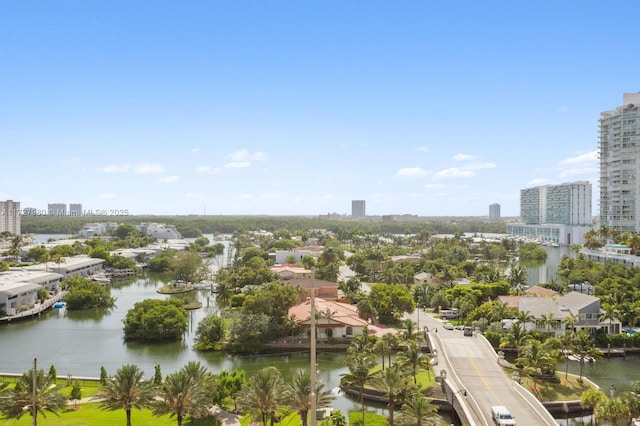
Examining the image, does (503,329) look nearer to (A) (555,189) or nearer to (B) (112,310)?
(B) (112,310)

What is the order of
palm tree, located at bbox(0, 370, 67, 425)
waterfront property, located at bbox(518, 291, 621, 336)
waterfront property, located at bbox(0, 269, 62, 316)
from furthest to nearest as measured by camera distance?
waterfront property, located at bbox(0, 269, 62, 316) → waterfront property, located at bbox(518, 291, 621, 336) → palm tree, located at bbox(0, 370, 67, 425)

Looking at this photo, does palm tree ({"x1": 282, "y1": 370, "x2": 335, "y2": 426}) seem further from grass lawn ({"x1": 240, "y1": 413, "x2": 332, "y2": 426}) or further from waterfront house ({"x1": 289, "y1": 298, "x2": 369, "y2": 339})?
waterfront house ({"x1": 289, "y1": 298, "x2": 369, "y2": 339})

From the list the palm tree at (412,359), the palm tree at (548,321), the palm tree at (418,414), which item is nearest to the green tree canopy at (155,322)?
the palm tree at (412,359)

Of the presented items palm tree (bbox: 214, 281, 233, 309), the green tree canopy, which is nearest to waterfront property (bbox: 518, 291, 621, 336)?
the green tree canopy

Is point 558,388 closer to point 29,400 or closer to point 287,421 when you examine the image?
point 287,421

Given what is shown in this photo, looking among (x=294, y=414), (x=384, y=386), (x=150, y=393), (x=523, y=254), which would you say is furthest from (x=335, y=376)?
(x=523, y=254)

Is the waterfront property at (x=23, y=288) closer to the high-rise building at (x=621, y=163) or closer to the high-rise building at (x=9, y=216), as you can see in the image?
the high-rise building at (x=621, y=163)

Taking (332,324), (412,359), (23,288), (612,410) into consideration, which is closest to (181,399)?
(412,359)
